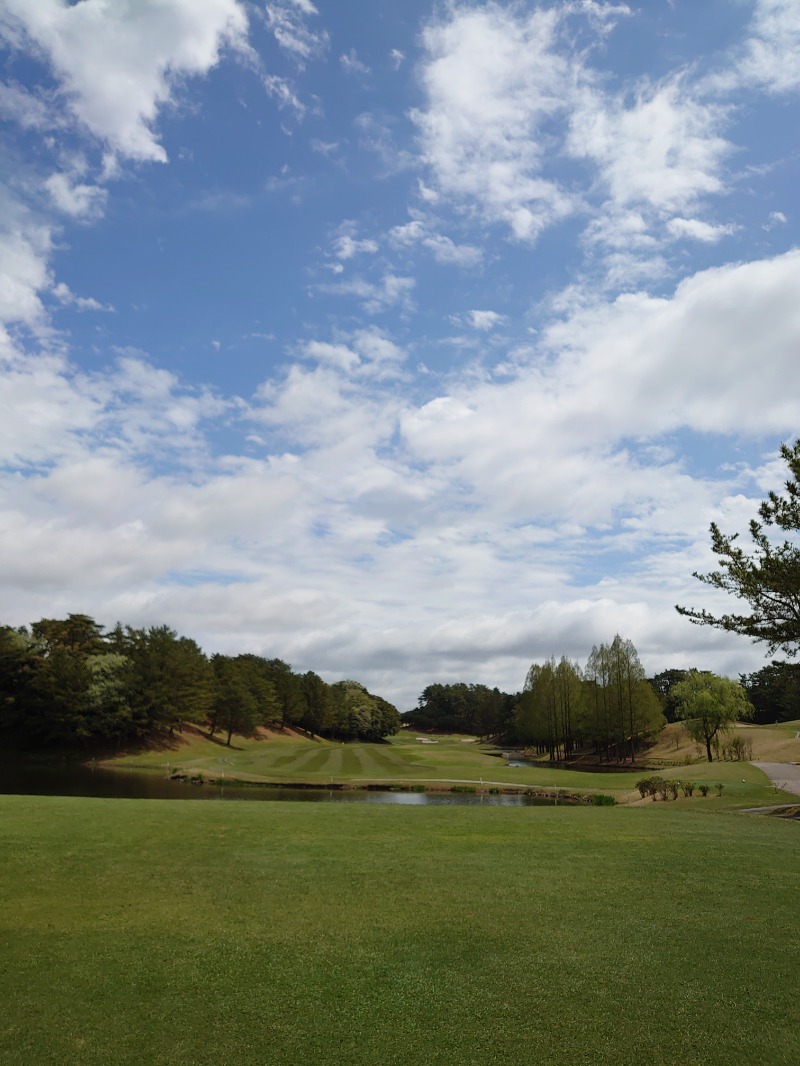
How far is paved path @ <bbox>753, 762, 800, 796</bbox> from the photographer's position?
33.0 metres

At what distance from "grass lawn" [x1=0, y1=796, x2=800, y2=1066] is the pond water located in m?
23.2

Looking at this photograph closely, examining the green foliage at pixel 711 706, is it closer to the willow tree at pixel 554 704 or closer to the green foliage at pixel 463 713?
the willow tree at pixel 554 704

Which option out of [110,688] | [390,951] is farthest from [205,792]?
[390,951]

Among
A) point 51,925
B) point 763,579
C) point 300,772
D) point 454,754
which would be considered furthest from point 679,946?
point 454,754

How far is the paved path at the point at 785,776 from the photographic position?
1299 inches

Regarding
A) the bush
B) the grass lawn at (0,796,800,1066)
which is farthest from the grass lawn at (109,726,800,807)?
the grass lawn at (0,796,800,1066)

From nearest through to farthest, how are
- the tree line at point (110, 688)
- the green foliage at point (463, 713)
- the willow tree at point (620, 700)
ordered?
1. the tree line at point (110, 688)
2. the willow tree at point (620, 700)
3. the green foliage at point (463, 713)

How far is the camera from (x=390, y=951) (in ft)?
26.6

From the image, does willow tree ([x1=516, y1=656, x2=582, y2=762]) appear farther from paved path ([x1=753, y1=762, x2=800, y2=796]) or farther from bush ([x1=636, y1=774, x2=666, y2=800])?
bush ([x1=636, y1=774, x2=666, y2=800])

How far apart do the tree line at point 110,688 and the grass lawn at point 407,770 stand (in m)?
4.30

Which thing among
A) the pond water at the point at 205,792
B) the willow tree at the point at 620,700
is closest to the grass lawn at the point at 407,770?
the pond water at the point at 205,792

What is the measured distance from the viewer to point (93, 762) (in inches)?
2586

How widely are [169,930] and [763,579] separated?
1840 cm

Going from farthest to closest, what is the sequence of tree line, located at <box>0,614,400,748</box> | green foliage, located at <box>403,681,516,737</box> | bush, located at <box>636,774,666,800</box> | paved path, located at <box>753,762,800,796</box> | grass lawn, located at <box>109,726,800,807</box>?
green foliage, located at <box>403,681,516,737</box>
tree line, located at <box>0,614,400,748</box>
grass lawn, located at <box>109,726,800,807</box>
paved path, located at <box>753,762,800,796</box>
bush, located at <box>636,774,666,800</box>
